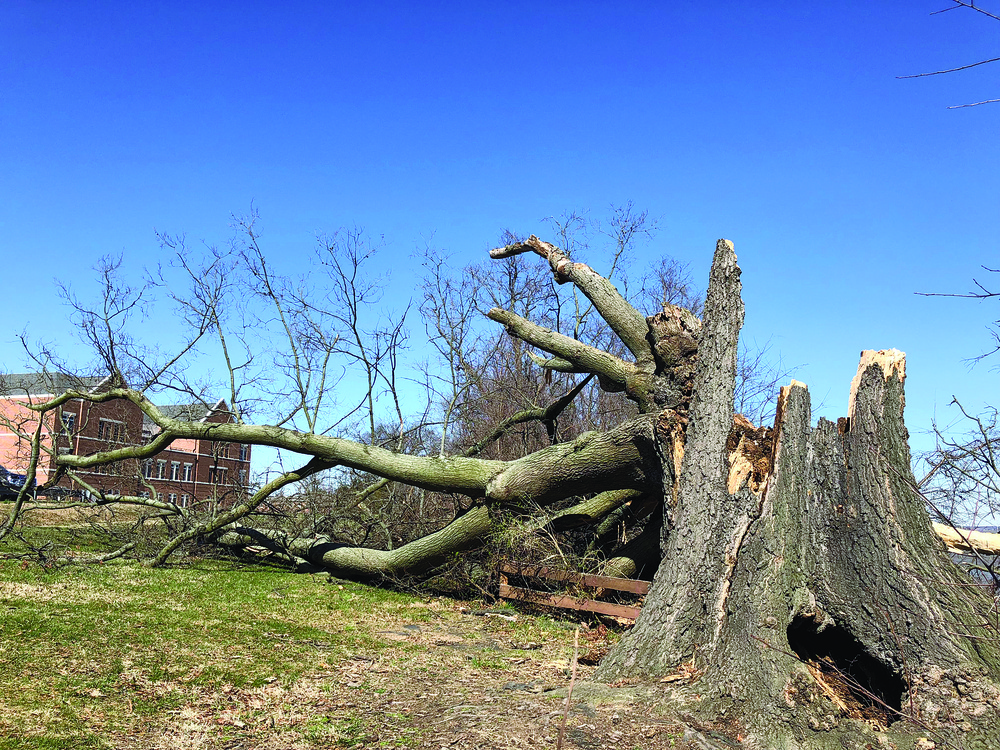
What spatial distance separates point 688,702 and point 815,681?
31.3 inches

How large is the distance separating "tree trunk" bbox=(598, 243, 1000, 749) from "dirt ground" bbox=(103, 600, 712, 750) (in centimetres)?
51

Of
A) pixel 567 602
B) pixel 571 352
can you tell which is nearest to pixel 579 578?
pixel 567 602

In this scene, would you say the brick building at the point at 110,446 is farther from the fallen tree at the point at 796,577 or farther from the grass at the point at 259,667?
the fallen tree at the point at 796,577

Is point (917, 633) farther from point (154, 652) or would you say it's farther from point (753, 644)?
point (154, 652)

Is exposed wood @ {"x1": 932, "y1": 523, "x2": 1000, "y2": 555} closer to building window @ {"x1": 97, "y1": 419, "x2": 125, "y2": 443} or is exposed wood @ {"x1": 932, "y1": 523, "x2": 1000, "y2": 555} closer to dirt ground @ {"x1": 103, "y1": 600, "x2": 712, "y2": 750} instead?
dirt ground @ {"x1": 103, "y1": 600, "x2": 712, "y2": 750}

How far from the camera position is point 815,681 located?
467 cm

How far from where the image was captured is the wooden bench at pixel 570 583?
8.06m

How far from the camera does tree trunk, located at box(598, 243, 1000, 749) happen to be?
449cm

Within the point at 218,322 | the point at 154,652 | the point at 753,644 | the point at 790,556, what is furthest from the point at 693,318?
the point at 218,322

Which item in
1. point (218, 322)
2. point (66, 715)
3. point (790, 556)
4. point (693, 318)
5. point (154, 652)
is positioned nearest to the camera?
point (66, 715)

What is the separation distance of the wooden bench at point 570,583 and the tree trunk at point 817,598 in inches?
90.4

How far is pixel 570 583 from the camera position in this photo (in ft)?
28.9

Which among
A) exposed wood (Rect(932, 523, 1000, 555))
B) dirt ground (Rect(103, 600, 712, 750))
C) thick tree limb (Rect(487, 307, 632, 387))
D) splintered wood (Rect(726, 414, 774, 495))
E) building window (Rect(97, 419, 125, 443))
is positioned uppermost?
thick tree limb (Rect(487, 307, 632, 387))

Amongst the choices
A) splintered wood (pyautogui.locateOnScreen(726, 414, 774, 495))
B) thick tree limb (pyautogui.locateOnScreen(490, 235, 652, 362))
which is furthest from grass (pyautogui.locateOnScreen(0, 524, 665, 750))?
thick tree limb (pyautogui.locateOnScreen(490, 235, 652, 362))
